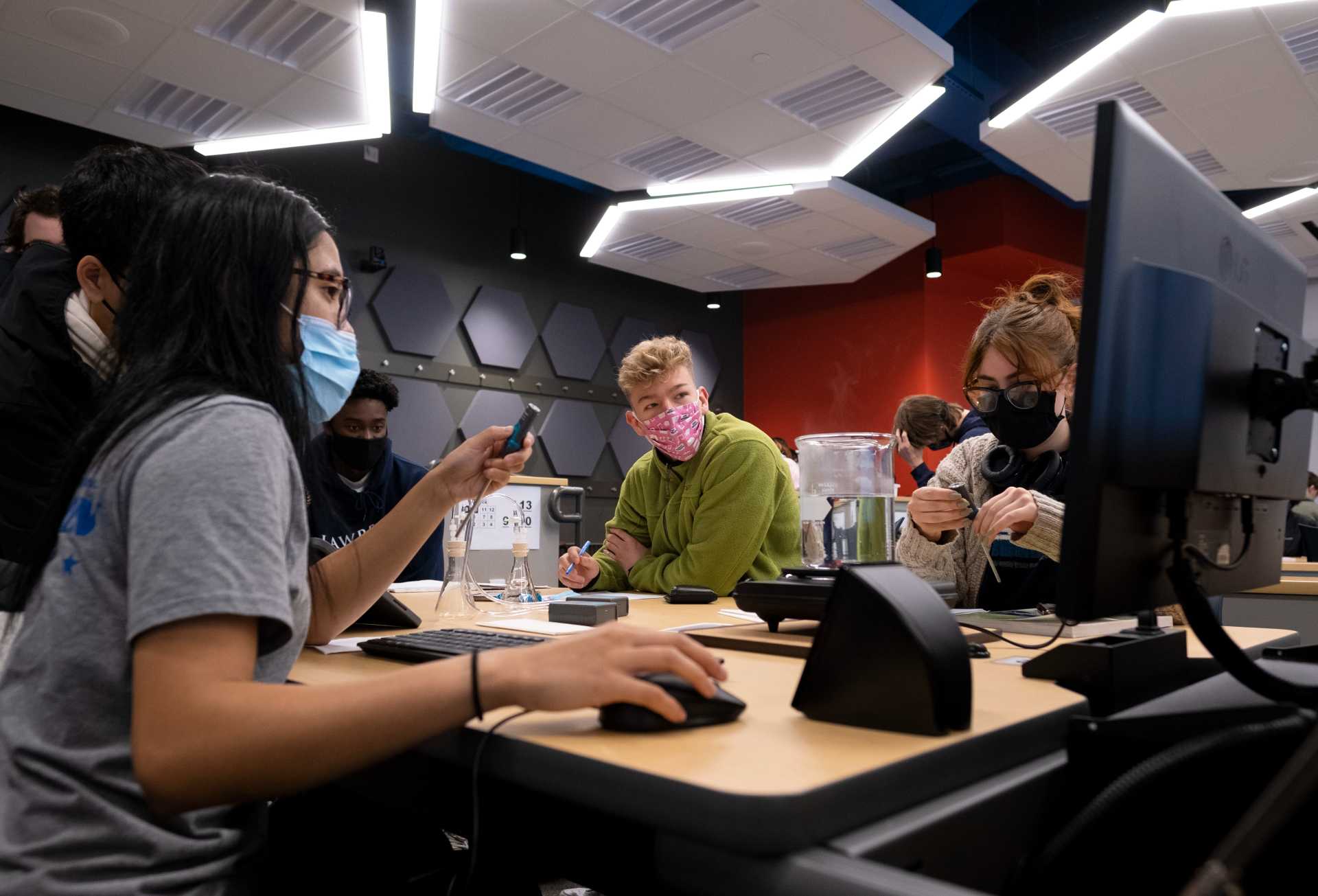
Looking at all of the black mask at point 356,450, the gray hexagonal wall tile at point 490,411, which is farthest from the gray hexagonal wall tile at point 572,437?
the black mask at point 356,450

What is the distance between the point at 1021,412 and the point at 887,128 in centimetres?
355

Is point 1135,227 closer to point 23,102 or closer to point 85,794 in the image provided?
point 85,794

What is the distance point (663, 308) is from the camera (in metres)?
7.63

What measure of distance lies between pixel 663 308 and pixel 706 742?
7102mm

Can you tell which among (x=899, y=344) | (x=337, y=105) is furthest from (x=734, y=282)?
(x=337, y=105)

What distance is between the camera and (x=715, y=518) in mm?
2453

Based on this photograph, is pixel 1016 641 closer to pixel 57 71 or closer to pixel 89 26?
pixel 89 26

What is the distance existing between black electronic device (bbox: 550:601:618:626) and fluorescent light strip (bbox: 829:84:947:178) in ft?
12.3

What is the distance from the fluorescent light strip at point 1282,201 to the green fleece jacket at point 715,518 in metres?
4.57

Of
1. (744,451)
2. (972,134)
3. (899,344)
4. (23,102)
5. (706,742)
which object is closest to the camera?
(706,742)

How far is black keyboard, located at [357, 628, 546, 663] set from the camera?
102cm

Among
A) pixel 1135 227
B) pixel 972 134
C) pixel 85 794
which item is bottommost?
pixel 85 794

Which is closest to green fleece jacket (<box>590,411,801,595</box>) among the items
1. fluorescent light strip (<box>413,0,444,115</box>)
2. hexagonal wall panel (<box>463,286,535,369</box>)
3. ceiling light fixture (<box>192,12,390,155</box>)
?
fluorescent light strip (<box>413,0,444,115</box>)

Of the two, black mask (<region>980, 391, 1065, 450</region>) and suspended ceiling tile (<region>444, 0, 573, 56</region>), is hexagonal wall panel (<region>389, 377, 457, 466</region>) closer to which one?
suspended ceiling tile (<region>444, 0, 573, 56</region>)
